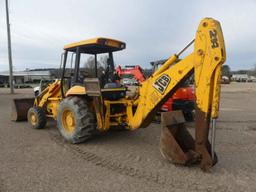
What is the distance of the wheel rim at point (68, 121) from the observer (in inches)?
223

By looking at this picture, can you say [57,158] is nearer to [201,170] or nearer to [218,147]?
[201,170]

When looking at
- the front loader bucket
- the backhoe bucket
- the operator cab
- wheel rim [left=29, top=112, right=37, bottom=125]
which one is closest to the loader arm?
the backhoe bucket

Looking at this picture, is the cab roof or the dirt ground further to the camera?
the cab roof

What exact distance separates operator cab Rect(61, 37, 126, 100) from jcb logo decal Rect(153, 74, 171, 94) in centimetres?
139

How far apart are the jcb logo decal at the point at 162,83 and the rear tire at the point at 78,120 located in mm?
1738

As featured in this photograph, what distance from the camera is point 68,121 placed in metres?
5.80

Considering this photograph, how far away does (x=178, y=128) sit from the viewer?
14.5 feet

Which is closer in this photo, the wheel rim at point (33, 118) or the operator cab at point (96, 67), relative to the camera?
the operator cab at point (96, 67)

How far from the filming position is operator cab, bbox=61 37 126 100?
18.3 feet

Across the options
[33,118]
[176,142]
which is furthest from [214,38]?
[33,118]

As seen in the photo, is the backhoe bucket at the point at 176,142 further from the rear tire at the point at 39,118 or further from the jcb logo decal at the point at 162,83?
the rear tire at the point at 39,118

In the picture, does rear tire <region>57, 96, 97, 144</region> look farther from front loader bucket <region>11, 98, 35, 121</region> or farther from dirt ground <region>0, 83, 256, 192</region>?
front loader bucket <region>11, 98, 35, 121</region>

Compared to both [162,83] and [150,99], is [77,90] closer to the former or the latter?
[150,99]

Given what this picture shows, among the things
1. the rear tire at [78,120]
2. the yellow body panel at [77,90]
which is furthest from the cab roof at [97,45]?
the rear tire at [78,120]
